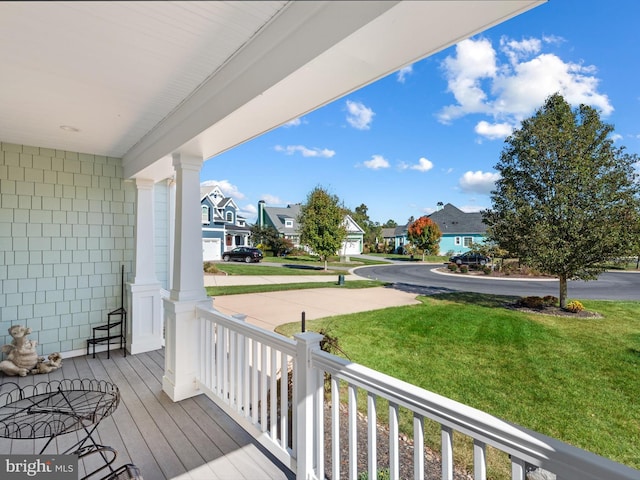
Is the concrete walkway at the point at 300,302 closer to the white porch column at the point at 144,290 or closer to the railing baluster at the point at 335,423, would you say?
the white porch column at the point at 144,290

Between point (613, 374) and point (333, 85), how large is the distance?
6.25 metres

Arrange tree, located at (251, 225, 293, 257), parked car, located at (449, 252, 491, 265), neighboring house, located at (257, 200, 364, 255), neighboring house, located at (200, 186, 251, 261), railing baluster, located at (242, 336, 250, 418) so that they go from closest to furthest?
railing baluster, located at (242, 336, 250, 418)
parked car, located at (449, 252, 491, 265)
neighboring house, located at (200, 186, 251, 261)
tree, located at (251, 225, 293, 257)
neighboring house, located at (257, 200, 364, 255)

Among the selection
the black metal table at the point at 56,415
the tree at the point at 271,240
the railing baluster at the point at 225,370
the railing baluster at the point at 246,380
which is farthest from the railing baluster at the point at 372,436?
the tree at the point at 271,240

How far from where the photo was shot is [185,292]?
2613 millimetres

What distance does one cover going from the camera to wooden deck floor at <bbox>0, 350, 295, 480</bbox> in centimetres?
182

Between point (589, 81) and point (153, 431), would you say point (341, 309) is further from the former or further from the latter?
point (589, 81)

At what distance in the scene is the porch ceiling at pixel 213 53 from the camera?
1053mm

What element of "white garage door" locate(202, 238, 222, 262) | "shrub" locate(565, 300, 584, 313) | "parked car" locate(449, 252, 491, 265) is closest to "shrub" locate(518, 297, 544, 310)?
"shrub" locate(565, 300, 584, 313)

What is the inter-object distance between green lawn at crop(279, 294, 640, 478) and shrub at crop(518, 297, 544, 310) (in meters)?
0.62

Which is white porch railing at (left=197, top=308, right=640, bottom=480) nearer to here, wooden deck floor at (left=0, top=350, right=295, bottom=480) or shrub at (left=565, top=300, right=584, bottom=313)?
wooden deck floor at (left=0, top=350, right=295, bottom=480)

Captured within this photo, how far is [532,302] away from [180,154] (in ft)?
27.9

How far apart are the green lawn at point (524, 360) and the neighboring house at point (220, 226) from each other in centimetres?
1083

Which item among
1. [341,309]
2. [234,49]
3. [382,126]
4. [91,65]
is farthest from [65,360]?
[382,126]

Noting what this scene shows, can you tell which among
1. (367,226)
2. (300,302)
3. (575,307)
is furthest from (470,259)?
(367,226)
